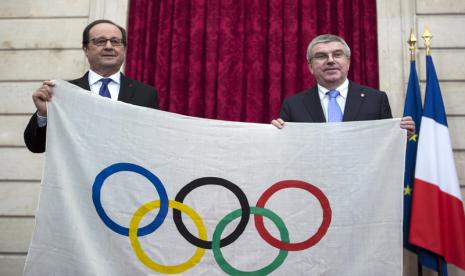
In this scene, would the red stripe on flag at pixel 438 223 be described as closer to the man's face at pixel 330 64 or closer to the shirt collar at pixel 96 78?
the man's face at pixel 330 64

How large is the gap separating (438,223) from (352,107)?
1.11 metres

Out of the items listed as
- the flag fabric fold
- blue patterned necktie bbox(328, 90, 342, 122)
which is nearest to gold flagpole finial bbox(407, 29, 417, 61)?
the flag fabric fold

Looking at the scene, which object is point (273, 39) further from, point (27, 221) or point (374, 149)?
point (27, 221)

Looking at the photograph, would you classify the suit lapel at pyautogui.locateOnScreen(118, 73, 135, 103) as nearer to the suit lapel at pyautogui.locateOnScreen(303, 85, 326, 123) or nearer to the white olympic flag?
the white olympic flag

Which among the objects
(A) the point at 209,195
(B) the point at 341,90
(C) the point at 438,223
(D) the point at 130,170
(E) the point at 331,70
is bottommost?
(C) the point at 438,223

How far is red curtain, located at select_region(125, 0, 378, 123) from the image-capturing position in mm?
4230

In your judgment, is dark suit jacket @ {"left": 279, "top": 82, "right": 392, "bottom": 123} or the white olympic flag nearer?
the white olympic flag

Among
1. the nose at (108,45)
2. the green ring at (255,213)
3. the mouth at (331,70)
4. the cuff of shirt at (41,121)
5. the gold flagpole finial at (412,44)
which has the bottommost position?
the green ring at (255,213)

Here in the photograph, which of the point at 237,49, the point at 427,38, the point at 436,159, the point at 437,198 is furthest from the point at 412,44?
the point at 237,49

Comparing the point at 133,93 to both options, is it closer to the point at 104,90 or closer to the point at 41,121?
the point at 104,90

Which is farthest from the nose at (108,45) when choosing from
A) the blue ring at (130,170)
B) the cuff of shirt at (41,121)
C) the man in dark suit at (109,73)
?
the blue ring at (130,170)

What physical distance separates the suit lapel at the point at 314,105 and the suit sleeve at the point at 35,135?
1.45 meters

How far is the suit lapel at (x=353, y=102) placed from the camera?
2.76m

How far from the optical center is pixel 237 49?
4340 mm
